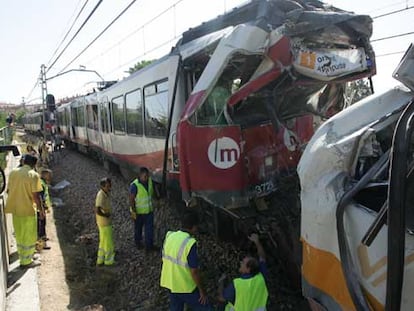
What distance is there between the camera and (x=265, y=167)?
5.16 metres

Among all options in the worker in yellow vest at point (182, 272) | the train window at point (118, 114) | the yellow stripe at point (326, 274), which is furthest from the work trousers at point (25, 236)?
the train window at point (118, 114)

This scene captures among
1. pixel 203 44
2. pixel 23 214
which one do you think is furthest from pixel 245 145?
pixel 23 214

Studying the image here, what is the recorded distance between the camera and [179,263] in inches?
162

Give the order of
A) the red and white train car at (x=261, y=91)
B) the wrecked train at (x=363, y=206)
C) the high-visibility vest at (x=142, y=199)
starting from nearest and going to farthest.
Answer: the wrecked train at (x=363, y=206), the red and white train car at (x=261, y=91), the high-visibility vest at (x=142, y=199)

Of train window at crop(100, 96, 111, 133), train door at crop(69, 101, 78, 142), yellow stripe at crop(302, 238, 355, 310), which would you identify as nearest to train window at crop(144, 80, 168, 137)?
train window at crop(100, 96, 111, 133)

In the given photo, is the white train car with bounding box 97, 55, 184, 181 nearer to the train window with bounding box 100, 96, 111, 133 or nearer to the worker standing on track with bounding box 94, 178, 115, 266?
the train window with bounding box 100, 96, 111, 133

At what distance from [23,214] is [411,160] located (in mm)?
5698

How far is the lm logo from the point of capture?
16.5 ft

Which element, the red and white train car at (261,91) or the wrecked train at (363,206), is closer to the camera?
the wrecked train at (363,206)

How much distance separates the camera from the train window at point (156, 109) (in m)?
7.56

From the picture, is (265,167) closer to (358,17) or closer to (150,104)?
(358,17)

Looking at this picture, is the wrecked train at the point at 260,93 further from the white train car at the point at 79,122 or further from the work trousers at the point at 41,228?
the white train car at the point at 79,122

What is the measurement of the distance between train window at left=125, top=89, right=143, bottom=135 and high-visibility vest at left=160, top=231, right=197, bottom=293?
17.7ft

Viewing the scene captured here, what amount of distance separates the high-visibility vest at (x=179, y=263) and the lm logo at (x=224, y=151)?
1.14 metres
